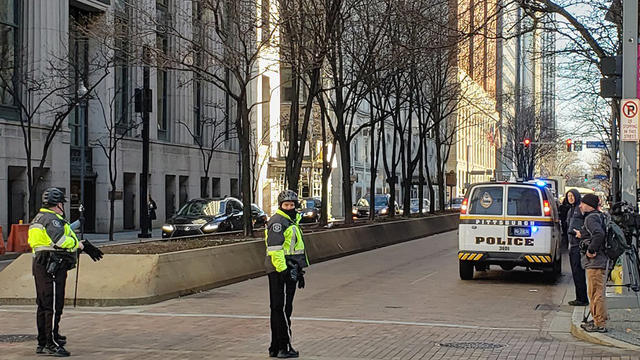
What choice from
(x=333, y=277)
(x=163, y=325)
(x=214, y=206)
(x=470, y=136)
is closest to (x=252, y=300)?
(x=163, y=325)

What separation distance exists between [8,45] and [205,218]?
1064 cm

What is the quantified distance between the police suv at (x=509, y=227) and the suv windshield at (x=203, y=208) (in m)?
14.3

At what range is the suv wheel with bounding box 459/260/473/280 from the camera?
1969 cm

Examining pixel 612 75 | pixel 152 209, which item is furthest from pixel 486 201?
pixel 152 209

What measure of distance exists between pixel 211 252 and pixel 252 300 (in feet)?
7.95

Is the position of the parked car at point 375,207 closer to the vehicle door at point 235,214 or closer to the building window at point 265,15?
the vehicle door at point 235,214

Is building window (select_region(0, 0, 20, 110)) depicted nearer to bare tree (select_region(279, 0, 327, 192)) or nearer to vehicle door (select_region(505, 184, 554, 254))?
bare tree (select_region(279, 0, 327, 192))

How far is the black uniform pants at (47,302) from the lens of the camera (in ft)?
34.9

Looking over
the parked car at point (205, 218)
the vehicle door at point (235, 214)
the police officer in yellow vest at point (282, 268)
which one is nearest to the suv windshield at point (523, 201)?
the police officer in yellow vest at point (282, 268)

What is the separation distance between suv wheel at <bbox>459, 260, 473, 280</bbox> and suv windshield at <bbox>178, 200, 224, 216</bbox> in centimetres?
1397

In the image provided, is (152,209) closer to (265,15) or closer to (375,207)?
(375,207)

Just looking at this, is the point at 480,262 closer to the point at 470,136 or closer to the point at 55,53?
the point at 55,53

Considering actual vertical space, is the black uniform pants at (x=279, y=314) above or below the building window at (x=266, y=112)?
below

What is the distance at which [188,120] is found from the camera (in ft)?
165
